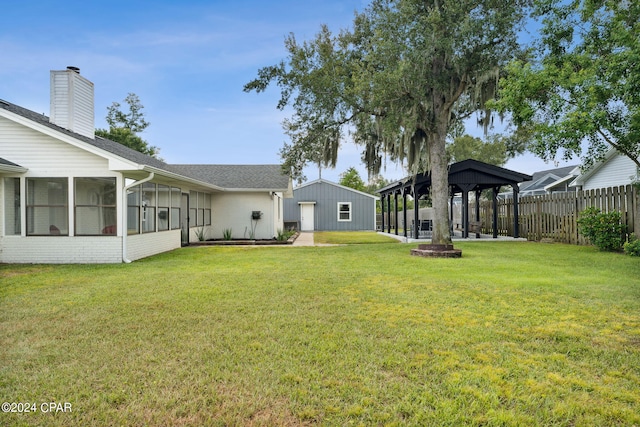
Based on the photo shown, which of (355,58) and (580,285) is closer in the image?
(580,285)

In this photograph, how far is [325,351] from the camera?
10.5ft

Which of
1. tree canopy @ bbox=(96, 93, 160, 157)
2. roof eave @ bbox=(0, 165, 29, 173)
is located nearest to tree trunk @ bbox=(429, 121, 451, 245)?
roof eave @ bbox=(0, 165, 29, 173)

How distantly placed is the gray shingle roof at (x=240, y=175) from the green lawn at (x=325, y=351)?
10.1 m

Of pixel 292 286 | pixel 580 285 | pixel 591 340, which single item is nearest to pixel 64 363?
pixel 292 286

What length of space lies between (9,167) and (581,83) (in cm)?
1249

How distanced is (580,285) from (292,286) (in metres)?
4.35

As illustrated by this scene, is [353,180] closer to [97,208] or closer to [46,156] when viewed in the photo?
[97,208]

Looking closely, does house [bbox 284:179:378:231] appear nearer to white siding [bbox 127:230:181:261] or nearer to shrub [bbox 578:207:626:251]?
white siding [bbox 127:230:181:261]

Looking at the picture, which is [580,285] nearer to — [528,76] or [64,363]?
[528,76]

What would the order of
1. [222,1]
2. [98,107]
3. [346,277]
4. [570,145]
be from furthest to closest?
[98,107]
[222,1]
[570,145]
[346,277]

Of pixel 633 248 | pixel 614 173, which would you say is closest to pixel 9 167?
pixel 633 248

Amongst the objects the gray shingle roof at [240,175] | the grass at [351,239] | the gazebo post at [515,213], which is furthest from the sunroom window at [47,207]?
the gazebo post at [515,213]

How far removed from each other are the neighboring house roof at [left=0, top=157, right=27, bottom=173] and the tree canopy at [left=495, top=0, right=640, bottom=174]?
35.9 feet

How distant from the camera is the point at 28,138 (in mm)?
9016
